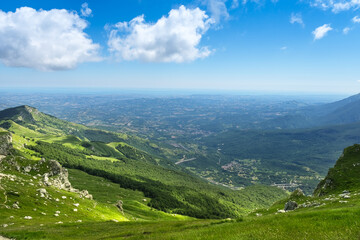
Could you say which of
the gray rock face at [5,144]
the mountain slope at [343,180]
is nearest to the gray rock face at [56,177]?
the gray rock face at [5,144]

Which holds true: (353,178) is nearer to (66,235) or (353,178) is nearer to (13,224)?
(66,235)

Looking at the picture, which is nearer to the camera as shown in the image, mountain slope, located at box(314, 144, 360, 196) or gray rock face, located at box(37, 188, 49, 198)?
mountain slope, located at box(314, 144, 360, 196)

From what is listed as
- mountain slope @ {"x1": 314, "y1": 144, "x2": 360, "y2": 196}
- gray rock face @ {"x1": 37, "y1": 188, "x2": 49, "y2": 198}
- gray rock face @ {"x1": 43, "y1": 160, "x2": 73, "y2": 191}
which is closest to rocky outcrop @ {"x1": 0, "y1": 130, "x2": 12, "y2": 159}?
gray rock face @ {"x1": 43, "y1": 160, "x2": 73, "y2": 191}

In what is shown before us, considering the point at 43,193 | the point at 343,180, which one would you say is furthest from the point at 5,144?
the point at 343,180

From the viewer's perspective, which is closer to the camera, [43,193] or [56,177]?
[43,193]

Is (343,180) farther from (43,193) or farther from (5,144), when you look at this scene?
(5,144)

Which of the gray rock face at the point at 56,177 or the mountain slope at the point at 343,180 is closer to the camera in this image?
the mountain slope at the point at 343,180

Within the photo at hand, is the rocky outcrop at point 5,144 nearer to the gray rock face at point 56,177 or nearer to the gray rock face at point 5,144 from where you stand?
the gray rock face at point 5,144

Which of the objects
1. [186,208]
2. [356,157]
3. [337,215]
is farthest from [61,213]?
[186,208]

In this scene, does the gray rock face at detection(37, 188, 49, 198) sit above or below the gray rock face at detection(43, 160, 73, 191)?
above

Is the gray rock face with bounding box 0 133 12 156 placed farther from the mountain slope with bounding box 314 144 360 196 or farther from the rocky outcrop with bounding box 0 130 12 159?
the mountain slope with bounding box 314 144 360 196

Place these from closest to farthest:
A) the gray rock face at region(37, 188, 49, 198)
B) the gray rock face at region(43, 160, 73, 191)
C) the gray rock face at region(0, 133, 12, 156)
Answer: the gray rock face at region(37, 188, 49, 198), the gray rock face at region(43, 160, 73, 191), the gray rock face at region(0, 133, 12, 156)

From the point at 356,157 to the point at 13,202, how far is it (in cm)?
11734

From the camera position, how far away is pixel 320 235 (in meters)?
13.4
